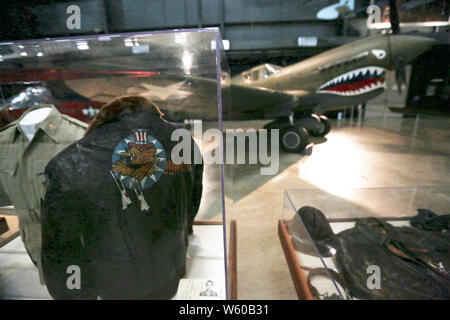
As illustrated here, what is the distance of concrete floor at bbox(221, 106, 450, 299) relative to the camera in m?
1.36

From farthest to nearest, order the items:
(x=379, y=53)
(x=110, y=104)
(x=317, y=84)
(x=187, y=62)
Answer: (x=317, y=84) → (x=379, y=53) → (x=187, y=62) → (x=110, y=104)

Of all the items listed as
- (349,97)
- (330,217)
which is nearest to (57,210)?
(330,217)

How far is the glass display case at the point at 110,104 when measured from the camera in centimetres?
71

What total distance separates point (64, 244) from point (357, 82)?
4340 mm

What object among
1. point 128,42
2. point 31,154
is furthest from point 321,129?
point 31,154

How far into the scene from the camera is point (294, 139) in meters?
3.28

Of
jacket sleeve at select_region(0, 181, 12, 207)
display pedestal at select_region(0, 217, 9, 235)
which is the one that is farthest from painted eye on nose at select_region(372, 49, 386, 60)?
display pedestal at select_region(0, 217, 9, 235)

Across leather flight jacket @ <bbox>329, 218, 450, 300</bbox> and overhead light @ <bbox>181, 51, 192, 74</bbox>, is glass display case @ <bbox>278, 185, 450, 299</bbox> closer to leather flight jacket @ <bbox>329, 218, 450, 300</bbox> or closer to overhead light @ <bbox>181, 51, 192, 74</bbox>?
leather flight jacket @ <bbox>329, 218, 450, 300</bbox>

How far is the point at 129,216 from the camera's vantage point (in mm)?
720

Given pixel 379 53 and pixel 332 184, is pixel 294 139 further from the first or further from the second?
pixel 379 53

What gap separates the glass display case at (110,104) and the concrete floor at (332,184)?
36cm

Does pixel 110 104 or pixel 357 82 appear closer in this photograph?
pixel 110 104
